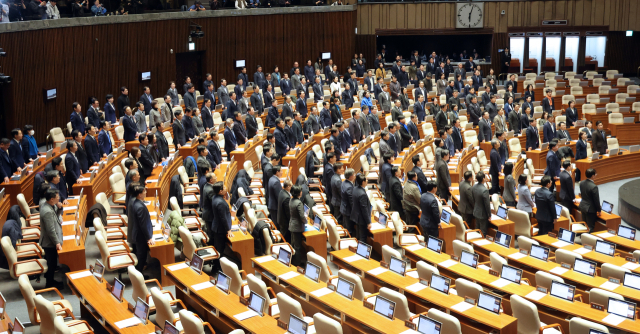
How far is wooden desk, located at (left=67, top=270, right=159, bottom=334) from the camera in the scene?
6613mm

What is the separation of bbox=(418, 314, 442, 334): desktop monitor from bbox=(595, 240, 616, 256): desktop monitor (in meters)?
4.28

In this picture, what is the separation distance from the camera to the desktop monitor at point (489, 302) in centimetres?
693

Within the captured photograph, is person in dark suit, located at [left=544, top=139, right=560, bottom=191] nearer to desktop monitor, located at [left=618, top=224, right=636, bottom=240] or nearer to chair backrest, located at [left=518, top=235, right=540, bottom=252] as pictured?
desktop monitor, located at [left=618, top=224, right=636, bottom=240]

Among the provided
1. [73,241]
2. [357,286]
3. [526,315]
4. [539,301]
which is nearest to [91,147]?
[73,241]

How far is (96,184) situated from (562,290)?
25.6 feet

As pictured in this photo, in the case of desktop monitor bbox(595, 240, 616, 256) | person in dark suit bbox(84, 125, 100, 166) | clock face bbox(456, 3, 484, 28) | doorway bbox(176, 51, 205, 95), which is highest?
clock face bbox(456, 3, 484, 28)

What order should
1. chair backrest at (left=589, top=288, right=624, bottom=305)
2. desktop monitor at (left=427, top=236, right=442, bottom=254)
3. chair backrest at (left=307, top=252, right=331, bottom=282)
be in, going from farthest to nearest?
1. desktop monitor at (left=427, top=236, right=442, bottom=254)
2. chair backrest at (left=307, top=252, right=331, bottom=282)
3. chair backrest at (left=589, top=288, right=624, bottom=305)

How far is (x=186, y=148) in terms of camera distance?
13.9 metres

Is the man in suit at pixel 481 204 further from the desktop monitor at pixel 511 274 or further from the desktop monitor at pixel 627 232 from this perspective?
the desktop monitor at pixel 511 274

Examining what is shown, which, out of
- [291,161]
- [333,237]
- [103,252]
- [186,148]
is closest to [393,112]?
[291,161]

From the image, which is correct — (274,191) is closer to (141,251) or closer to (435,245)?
(141,251)

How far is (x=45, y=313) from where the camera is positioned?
646 centimetres

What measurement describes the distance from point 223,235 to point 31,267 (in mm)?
2518

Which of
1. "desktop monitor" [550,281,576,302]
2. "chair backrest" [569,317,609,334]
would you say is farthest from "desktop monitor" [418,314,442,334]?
"desktop monitor" [550,281,576,302]
